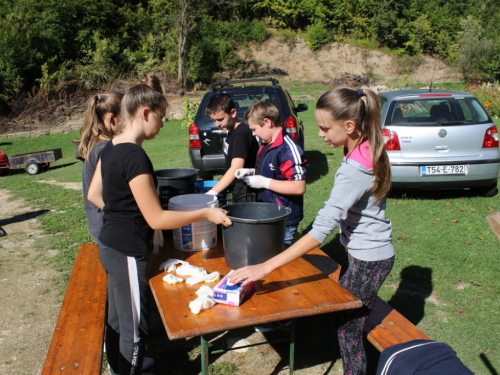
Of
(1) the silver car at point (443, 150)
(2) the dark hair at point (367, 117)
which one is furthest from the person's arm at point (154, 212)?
(1) the silver car at point (443, 150)

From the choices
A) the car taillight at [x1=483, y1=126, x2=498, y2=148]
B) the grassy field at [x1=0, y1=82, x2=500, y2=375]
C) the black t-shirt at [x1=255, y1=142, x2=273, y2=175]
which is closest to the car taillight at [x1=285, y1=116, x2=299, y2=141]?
the grassy field at [x1=0, y1=82, x2=500, y2=375]

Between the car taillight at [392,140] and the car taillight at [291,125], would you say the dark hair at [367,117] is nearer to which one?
the car taillight at [392,140]

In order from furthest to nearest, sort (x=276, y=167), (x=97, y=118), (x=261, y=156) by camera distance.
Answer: (x=261, y=156)
(x=276, y=167)
(x=97, y=118)

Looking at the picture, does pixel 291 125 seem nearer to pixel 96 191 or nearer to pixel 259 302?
pixel 96 191

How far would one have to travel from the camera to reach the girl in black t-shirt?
2.19 metres

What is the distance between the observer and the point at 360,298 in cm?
239

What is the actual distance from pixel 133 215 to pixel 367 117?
1.25 meters

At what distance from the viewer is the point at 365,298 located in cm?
239

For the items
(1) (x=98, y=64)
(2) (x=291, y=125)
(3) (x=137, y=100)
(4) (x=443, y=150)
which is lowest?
(4) (x=443, y=150)

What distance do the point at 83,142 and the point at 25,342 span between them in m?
1.77

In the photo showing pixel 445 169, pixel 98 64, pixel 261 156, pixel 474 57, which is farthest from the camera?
pixel 474 57

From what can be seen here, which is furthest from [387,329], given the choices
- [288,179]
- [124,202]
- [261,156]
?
[124,202]

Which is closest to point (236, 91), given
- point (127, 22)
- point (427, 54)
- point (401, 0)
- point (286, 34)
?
point (127, 22)

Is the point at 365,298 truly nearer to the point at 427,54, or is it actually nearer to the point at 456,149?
the point at 456,149
